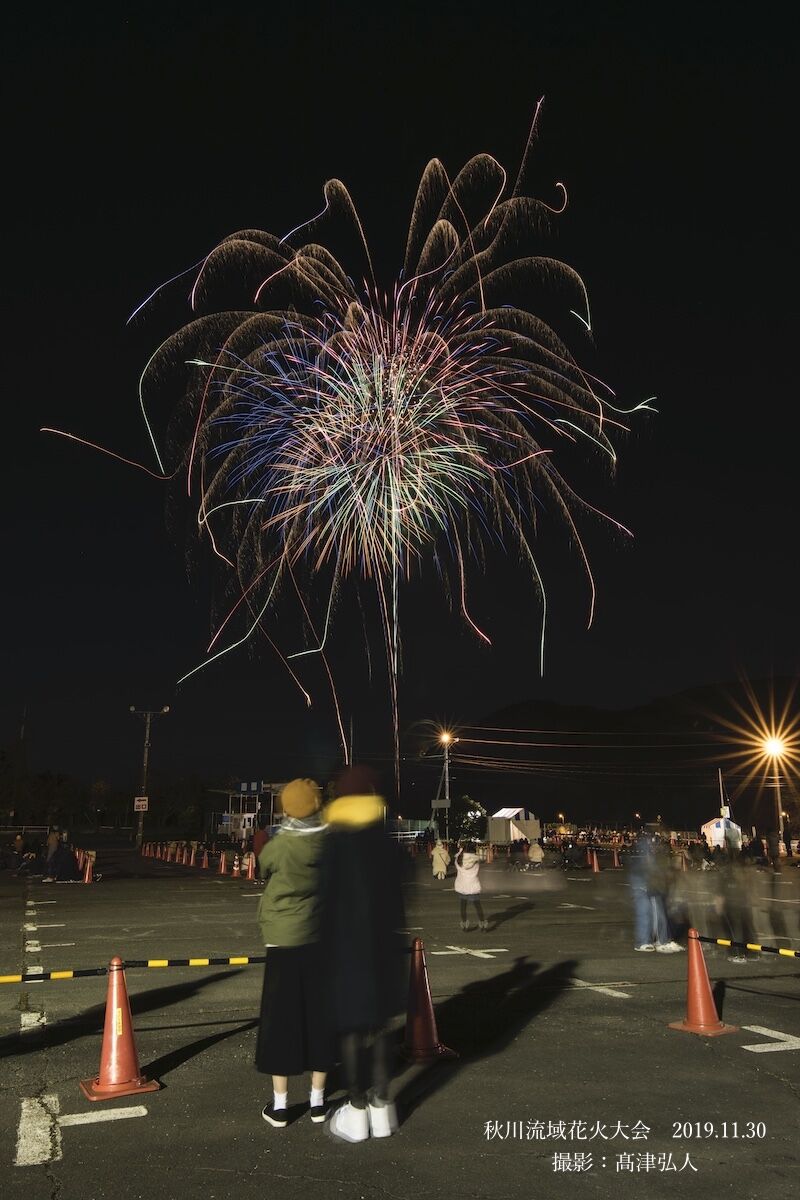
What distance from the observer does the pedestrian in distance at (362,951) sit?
17.2 ft

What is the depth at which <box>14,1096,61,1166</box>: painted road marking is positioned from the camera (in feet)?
16.6

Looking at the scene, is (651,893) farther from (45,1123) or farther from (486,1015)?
(45,1123)

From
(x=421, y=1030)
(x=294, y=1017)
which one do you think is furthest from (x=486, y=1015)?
(x=294, y=1017)

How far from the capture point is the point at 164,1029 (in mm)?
8141

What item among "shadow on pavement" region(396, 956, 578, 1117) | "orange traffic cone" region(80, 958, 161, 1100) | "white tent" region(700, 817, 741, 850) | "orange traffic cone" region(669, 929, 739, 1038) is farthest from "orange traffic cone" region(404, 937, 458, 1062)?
"white tent" region(700, 817, 741, 850)

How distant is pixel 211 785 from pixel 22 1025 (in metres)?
137

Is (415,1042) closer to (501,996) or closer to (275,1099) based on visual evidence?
(275,1099)

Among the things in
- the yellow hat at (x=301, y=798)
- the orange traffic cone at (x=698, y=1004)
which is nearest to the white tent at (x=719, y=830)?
the orange traffic cone at (x=698, y=1004)

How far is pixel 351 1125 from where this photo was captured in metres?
5.20

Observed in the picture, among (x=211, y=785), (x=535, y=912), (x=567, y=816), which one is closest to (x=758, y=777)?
(x=567, y=816)

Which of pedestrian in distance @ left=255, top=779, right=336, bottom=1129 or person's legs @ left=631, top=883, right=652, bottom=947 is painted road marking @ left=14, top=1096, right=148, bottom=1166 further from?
person's legs @ left=631, top=883, right=652, bottom=947

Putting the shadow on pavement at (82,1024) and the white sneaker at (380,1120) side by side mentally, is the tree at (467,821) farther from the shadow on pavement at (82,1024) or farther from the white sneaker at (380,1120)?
the white sneaker at (380,1120)

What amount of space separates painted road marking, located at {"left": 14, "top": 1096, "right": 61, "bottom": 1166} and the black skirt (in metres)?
1.22

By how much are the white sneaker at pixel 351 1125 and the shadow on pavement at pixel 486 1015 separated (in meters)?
0.53
